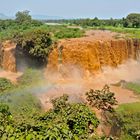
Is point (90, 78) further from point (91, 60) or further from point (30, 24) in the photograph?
point (30, 24)

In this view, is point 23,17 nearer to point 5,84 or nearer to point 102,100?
point 5,84

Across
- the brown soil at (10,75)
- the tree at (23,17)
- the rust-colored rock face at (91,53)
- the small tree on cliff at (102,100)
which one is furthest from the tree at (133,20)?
the small tree on cliff at (102,100)

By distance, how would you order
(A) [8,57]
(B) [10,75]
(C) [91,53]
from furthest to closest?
(A) [8,57]
(B) [10,75]
(C) [91,53]

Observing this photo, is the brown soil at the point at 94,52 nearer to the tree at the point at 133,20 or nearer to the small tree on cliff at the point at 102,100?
A: the small tree on cliff at the point at 102,100

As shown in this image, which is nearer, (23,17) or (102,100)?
(102,100)

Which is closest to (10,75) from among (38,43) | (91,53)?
(38,43)

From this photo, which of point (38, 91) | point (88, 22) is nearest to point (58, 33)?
point (38, 91)
